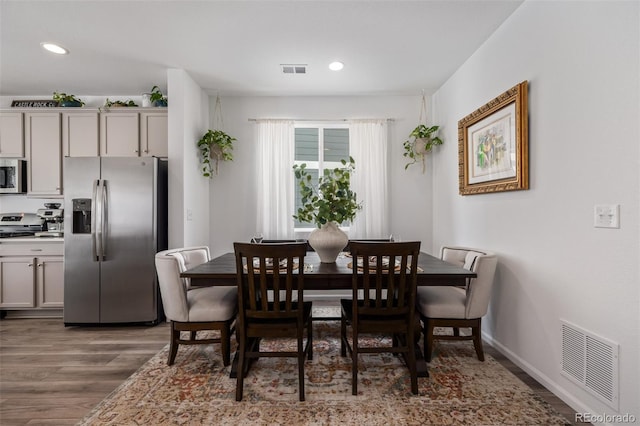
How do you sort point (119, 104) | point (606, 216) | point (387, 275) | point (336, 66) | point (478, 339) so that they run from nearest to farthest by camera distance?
point (606, 216) < point (387, 275) < point (478, 339) < point (336, 66) < point (119, 104)

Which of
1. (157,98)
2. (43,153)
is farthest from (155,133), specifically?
(43,153)

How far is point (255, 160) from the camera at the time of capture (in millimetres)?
4156

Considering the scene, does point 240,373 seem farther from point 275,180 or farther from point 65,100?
point 65,100

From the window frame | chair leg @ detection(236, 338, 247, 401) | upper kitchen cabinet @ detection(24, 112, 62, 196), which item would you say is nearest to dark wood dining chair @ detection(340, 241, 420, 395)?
chair leg @ detection(236, 338, 247, 401)

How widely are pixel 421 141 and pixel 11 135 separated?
16.8 ft

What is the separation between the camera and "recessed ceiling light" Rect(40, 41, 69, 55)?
2840 millimetres

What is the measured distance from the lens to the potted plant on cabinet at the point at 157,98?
363 centimetres

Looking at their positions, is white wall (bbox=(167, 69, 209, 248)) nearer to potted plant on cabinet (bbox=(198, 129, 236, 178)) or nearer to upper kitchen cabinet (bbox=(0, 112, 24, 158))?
potted plant on cabinet (bbox=(198, 129, 236, 178))

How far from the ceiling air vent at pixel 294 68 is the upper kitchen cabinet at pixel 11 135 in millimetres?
3344

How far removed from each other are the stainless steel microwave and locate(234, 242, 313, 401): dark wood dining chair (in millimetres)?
3682

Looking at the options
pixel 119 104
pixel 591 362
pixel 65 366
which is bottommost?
pixel 65 366

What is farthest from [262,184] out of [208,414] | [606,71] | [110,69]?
[606,71]

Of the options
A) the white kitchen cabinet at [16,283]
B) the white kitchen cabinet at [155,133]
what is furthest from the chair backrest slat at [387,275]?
the white kitchen cabinet at [16,283]

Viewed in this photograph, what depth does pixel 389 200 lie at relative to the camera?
416cm
